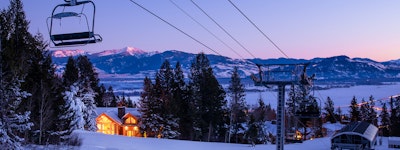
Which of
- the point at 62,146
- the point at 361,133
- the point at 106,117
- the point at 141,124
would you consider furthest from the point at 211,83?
the point at 62,146

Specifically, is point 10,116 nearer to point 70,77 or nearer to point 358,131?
point 70,77

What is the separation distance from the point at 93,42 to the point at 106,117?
46845mm

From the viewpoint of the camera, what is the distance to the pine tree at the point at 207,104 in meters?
50.9

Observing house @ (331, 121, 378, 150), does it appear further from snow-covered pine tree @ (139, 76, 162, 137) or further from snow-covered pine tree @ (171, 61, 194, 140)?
snow-covered pine tree @ (139, 76, 162, 137)

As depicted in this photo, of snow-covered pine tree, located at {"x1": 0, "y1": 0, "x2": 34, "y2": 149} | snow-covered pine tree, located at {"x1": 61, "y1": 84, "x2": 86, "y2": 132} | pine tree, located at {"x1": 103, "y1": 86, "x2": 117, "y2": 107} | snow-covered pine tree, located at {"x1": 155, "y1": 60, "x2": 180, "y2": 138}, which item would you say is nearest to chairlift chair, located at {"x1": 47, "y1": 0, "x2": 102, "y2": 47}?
snow-covered pine tree, located at {"x1": 0, "y1": 0, "x2": 34, "y2": 149}

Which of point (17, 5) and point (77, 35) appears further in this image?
point (17, 5)

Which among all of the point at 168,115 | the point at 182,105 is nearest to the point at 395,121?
the point at 182,105

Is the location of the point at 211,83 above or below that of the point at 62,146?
above

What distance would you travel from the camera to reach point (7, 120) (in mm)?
19328

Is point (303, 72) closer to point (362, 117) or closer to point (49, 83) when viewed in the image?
point (49, 83)

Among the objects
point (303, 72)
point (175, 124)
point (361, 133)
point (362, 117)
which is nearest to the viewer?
point (303, 72)

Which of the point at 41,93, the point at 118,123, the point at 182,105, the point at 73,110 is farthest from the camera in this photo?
the point at 118,123

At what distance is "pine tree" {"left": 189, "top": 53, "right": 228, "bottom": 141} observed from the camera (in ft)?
167

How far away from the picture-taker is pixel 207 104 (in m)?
51.8
